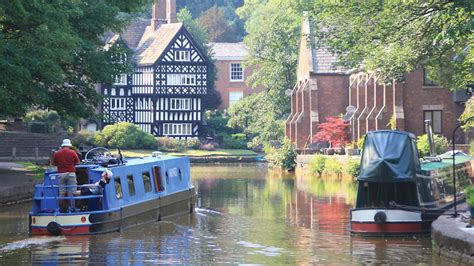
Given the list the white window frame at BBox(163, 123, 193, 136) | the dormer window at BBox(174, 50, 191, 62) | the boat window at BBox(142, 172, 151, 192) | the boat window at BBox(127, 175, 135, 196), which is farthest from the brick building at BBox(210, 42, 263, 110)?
the boat window at BBox(127, 175, 135, 196)

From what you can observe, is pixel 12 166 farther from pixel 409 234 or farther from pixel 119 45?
pixel 409 234

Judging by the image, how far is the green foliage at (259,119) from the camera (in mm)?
80938

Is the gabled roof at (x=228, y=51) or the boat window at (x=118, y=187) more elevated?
the gabled roof at (x=228, y=51)

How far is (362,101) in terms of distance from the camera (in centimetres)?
6444

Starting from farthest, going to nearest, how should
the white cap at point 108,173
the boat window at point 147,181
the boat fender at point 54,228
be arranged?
1. the boat window at point 147,181
2. the white cap at point 108,173
3. the boat fender at point 54,228

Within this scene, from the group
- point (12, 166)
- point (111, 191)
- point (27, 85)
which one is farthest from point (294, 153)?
point (111, 191)

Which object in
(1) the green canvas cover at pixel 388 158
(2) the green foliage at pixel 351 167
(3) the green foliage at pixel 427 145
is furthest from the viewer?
(2) the green foliage at pixel 351 167

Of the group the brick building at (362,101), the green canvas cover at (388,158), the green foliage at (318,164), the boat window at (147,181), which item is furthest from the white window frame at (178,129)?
the green canvas cover at (388,158)

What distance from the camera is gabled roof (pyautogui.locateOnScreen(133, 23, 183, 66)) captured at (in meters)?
94.3

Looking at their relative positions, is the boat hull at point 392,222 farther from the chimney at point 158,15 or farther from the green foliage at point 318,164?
the chimney at point 158,15

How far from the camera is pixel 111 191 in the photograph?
2584 centimetres

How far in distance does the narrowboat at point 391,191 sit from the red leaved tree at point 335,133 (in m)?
38.9

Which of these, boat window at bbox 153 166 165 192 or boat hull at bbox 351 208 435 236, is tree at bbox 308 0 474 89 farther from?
boat window at bbox 153 166 165 192

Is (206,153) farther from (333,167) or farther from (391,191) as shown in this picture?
(391,191)
